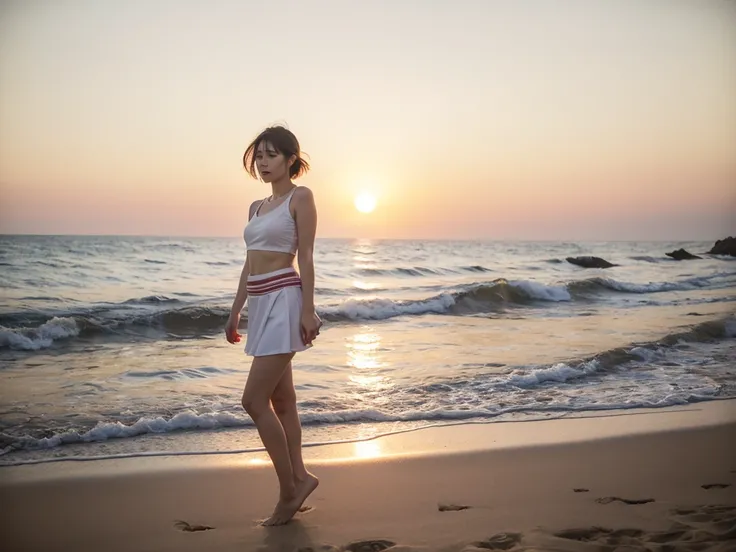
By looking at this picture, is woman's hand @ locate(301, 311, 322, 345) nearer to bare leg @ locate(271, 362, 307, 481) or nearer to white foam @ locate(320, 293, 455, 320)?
bare leg @ locate(271, 362, 307, 481)

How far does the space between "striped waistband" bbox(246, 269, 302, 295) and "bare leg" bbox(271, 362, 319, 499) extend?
0.45m

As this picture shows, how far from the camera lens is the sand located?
11.1 ft

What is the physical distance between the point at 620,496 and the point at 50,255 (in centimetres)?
2648

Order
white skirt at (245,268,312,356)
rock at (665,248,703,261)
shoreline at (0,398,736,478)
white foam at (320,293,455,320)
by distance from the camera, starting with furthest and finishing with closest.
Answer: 1. rock at (665,248,703,261)
2. white foam at (320,293,455,320)
3. shoreline at (0,398,736,478)
4. white skirt at (245,268,312,356)

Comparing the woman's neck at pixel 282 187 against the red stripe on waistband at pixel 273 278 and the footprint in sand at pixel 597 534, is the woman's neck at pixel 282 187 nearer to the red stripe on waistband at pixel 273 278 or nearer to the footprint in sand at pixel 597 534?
the red stripe on waistband at pixel 273 278

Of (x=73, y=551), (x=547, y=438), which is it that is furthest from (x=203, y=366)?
(x=73, y=551)

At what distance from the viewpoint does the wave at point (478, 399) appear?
5.54m

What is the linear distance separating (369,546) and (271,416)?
81 cm

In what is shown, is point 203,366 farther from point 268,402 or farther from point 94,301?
point 94,301

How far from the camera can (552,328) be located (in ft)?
41.2

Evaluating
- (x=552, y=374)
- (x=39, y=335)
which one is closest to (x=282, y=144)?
(x=552, y=374)

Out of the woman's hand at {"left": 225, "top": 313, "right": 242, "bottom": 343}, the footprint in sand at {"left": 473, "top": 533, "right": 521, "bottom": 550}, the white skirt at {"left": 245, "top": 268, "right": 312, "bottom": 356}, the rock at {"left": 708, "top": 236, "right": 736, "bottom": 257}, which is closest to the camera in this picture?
the footprint in sand at {"left": 473, "top": 533, "right": 521, "bottom": 550}

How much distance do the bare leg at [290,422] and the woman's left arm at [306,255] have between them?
0.34 meters

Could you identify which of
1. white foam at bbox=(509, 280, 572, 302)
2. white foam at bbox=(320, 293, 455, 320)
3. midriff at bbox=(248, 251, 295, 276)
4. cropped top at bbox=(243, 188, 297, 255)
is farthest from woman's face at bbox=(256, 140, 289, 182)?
white foam at bbox=(509, 280, 572, 302)
